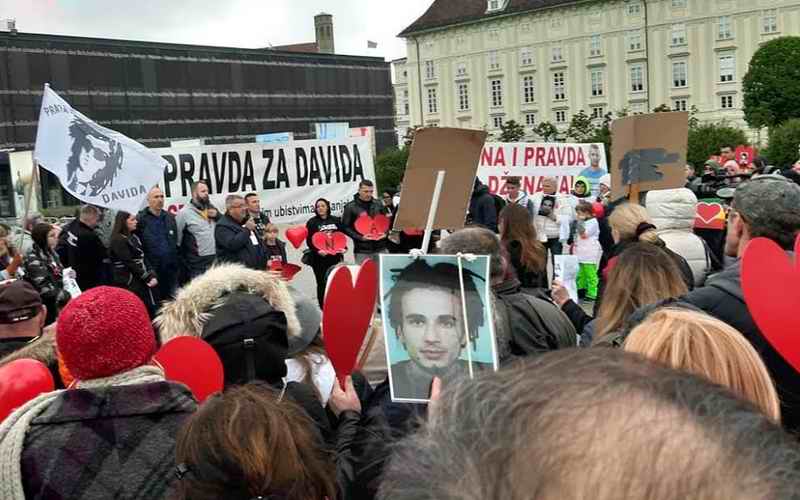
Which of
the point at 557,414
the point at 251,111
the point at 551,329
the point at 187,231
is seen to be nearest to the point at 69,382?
the point at 551,329

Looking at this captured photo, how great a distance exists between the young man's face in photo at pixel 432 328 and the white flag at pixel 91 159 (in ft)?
18.4

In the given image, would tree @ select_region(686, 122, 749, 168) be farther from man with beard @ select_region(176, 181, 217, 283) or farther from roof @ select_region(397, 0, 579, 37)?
man with beard @ select_region(176, 181, 217, 283)

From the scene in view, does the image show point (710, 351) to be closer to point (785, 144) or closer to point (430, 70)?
point (785, 144)

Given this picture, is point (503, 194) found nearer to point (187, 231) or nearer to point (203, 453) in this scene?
point (187, 231)

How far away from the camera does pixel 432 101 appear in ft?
315

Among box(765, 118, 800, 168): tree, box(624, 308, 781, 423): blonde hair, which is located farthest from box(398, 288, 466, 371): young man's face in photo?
box(765, 118, 800, 168): tree

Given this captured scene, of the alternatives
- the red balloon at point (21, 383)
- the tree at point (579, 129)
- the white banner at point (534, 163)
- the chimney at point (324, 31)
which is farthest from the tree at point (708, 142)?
the chimney at point (324, 31)

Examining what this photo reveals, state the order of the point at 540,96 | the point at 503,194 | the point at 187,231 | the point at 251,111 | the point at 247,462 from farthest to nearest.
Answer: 1. the point at 540,96
2. the point at 251,111
3. the point at 503,194
4. the point at 187,231
5. the point at 247,462

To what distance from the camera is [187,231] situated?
9359 mm

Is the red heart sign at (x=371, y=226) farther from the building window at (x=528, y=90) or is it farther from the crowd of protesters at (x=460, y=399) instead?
the building window at (x=528, y=90)

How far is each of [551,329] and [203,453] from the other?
1.88 metres

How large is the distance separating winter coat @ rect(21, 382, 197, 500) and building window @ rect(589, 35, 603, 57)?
8744 centimetres

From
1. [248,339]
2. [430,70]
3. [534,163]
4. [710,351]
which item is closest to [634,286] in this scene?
[248,339]

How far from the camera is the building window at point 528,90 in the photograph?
90562 mm
